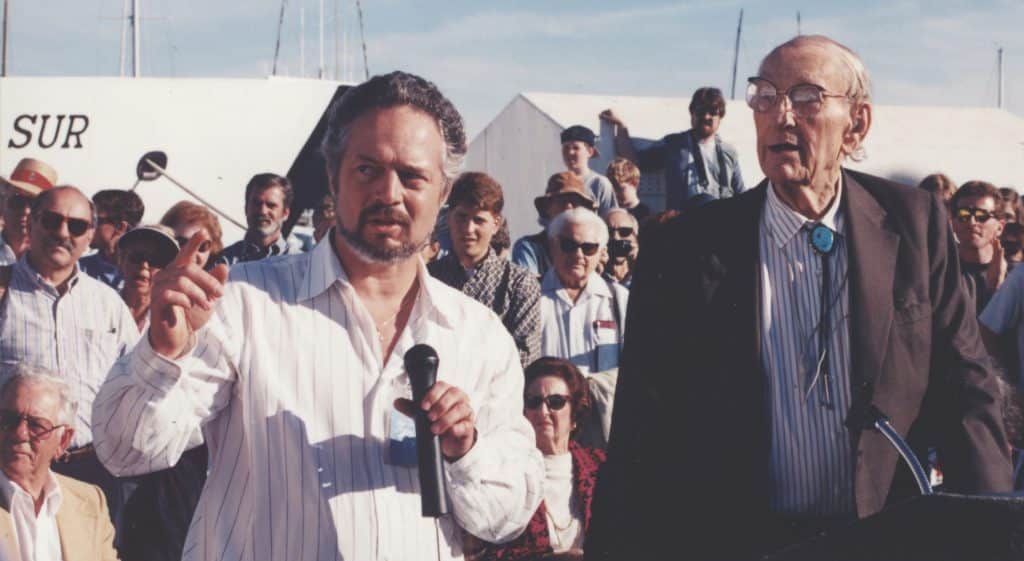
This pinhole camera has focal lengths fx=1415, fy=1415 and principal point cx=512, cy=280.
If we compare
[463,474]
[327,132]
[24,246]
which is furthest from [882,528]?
[24,246]

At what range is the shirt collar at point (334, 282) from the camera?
3.02 meters

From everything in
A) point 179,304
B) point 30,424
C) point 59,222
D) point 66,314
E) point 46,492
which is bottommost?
point 46,492

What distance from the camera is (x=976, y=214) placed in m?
8.21

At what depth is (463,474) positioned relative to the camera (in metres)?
2.88

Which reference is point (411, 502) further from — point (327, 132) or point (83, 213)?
point (83, 213)

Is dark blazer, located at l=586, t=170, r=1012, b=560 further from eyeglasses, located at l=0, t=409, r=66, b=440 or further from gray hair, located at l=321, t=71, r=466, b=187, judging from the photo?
eyeglasses, located at l=0, t=409, r=66, b=440

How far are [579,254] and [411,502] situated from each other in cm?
482

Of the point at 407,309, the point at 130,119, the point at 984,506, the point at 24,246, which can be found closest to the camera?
the point at 984,506

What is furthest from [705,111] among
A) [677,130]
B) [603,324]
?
[603,324]

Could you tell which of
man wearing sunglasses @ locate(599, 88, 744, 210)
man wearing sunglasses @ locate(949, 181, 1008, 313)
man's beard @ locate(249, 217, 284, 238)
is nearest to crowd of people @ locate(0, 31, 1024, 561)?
man's beard @ locate(249, 217, 284, 238)

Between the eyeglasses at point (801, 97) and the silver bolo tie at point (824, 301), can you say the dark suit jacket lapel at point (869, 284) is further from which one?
the eyeglasses at point (801, 97)

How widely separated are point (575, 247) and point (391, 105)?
466cm

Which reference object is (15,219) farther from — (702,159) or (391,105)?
(391,105)

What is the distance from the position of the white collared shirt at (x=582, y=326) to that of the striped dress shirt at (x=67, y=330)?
216 cm
